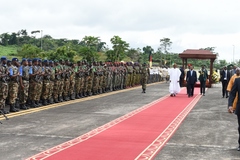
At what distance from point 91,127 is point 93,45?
4155 centimetres

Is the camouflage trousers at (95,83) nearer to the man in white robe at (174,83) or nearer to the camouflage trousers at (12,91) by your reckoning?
the man in white robe at (174,83)

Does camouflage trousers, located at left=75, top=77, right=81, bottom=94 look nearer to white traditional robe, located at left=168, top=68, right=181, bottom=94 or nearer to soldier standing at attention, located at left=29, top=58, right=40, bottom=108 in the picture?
soldier standing at attention, located at left=29, top=58, right=40, bottom=108

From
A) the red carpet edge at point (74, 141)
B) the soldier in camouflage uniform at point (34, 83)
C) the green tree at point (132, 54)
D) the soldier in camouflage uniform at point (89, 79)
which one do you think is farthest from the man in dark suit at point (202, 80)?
the green tree at point (132, 54)

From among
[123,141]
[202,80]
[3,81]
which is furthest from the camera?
[202,80]

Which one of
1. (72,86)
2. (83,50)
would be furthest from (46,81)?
(83,50)

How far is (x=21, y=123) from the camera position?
→ 948 centimetres

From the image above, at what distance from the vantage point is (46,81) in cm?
1345

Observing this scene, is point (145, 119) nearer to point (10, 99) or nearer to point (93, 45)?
point (10, 99)

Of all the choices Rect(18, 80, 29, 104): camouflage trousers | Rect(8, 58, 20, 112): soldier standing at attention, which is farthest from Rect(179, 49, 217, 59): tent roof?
Rect(8, 58, 20, 112): soldier standing at attention

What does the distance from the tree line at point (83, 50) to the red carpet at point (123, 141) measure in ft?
56.1

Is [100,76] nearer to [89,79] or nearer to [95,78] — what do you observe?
[95,78]

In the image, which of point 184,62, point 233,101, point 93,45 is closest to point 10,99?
point 233,101

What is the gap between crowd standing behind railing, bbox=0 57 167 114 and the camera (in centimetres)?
1134

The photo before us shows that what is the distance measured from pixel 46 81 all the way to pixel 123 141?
262 inches
